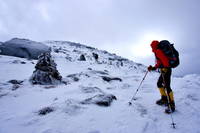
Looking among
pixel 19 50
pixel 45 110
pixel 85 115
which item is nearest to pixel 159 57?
pixel 85 115

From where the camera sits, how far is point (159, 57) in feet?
19.4

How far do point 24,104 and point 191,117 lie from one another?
21.5 ft

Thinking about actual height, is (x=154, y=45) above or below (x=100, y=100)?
above

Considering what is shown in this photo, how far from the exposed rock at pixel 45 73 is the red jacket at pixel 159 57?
646cm

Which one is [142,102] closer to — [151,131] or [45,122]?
[151,131]

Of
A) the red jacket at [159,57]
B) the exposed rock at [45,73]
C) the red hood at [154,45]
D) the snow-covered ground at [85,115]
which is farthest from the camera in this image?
the exposed rock at [45,73]

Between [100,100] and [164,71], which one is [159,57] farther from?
[100,100]

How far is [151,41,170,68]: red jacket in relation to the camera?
18.7ft

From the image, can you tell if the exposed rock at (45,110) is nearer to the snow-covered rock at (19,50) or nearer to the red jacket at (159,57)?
the red jacket at (159,57)

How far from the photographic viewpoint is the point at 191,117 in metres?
5.46

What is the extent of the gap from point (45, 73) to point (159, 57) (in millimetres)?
6987

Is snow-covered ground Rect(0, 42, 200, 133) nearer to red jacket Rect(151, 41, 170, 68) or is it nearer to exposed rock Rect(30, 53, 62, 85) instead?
exposed rock Rect(30, 53, 62, 85)

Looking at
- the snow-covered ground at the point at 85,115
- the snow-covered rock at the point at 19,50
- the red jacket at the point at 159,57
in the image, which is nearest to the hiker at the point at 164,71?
the red jacket at the point at 159,57

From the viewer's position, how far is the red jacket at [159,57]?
570 centimetres
